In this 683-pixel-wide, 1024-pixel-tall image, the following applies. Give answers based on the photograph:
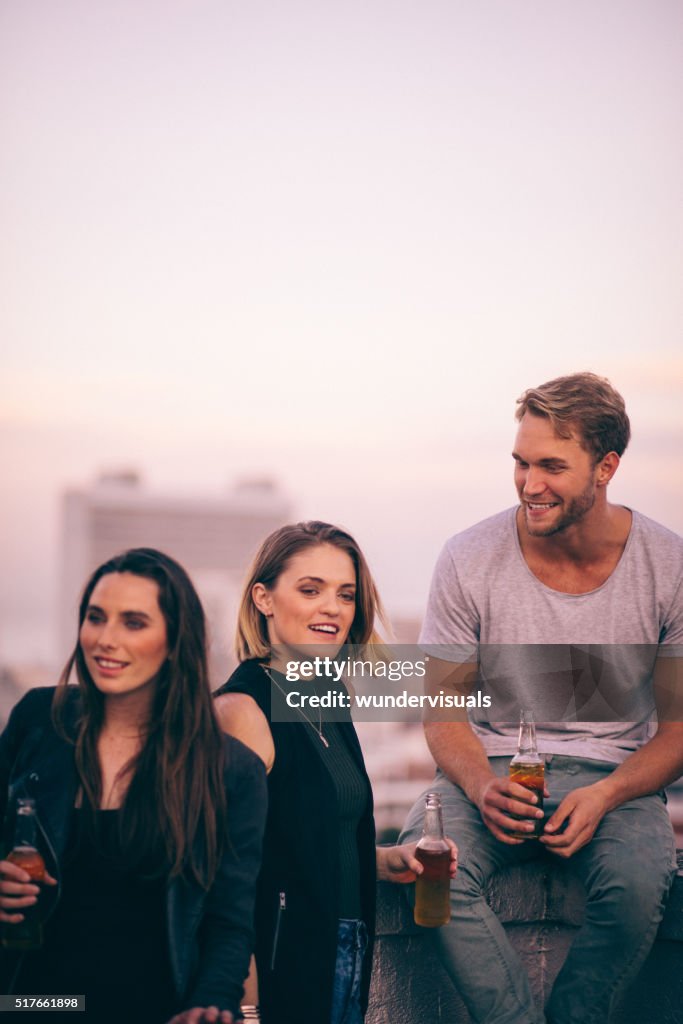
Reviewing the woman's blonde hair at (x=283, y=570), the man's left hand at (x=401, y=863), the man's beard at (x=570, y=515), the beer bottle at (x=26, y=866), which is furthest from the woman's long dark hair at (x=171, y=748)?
the man's beard at (x=570, y=515)

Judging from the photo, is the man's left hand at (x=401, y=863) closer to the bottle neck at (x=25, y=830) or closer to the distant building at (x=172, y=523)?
the bottle neck at (x=25, y=830)

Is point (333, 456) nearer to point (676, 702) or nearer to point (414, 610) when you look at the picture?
point (414, 610)

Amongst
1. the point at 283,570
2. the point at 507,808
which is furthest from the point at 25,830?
the point at 507,808

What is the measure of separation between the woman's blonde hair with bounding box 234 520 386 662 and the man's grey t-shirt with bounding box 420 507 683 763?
29 centimetres

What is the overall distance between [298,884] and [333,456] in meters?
76.9

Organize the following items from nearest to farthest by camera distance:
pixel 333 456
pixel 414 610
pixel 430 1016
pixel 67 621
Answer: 1. pixel 430 1016
2. pixel 414 610
3. pixel 333 456
4. pixel 67 621

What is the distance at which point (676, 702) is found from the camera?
2.89 meters

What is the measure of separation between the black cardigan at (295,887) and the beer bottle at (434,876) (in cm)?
20

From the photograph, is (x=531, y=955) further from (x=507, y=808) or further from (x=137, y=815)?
(x=137, y=815)

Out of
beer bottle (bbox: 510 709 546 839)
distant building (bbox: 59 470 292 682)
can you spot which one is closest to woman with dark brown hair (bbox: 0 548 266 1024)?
beer bottle (bbox: 510 709 546 839)

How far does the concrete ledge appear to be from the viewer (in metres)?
2.83

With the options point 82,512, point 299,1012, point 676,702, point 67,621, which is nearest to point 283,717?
point 299,1012

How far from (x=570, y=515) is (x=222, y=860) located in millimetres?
1253

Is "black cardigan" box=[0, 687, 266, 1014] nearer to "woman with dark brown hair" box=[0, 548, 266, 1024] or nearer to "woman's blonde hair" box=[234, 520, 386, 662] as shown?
"woman with dark brown hair" box=[0, 548, 266, 1024]
